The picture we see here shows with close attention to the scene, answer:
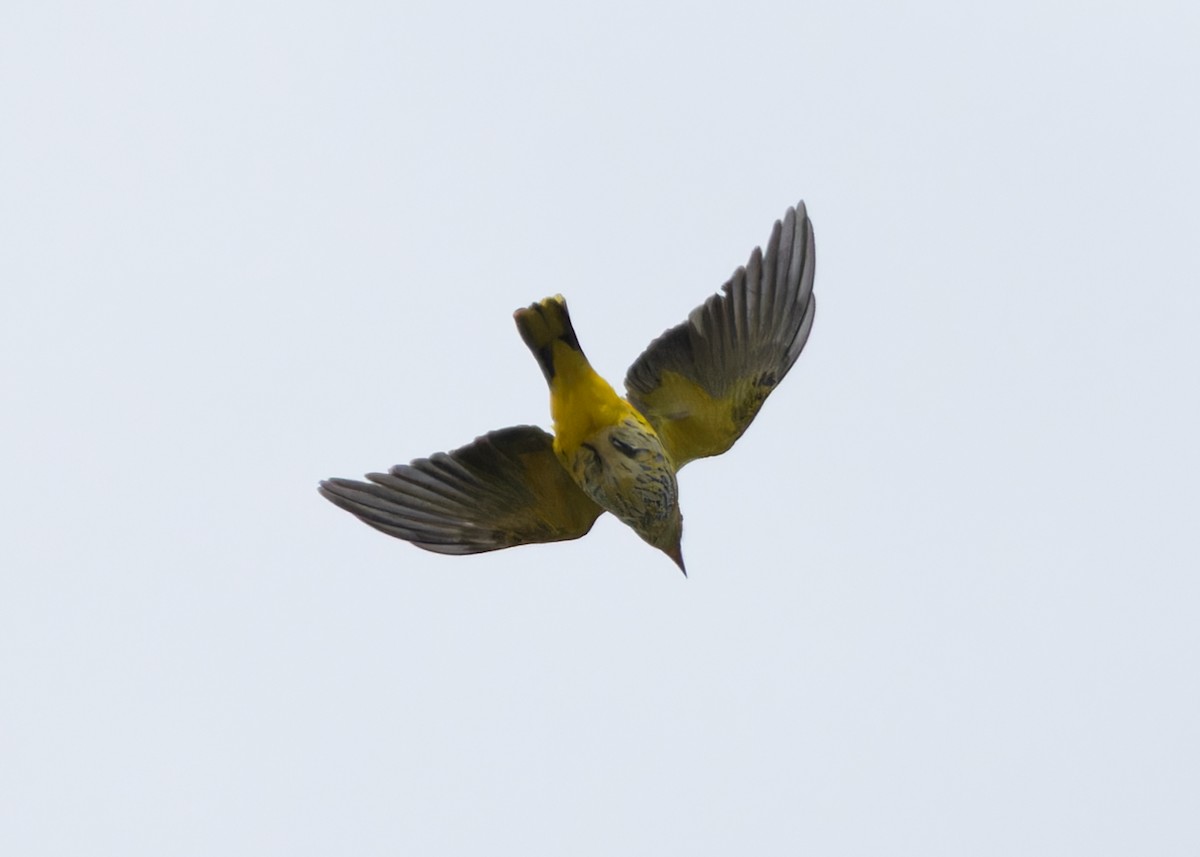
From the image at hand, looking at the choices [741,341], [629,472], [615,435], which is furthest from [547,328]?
[741,341]

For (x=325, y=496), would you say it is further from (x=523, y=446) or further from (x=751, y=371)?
(x=751, y=371)

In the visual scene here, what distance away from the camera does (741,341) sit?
1234 centimetres

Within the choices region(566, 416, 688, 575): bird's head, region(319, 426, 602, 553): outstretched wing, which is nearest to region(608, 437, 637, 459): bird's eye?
region(566, 416, 688, 575): bird's head

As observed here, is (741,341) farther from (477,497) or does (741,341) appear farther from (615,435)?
(477,497)

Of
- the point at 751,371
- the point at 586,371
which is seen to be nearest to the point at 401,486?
the point at 586,371

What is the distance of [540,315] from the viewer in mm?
12211

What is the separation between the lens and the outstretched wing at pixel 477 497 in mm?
12148

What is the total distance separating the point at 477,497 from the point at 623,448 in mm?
986

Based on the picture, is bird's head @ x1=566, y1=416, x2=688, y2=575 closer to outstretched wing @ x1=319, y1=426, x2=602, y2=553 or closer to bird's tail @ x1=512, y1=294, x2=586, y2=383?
outstretched wing @ x1=319, y1=426, x2=602, y2=553

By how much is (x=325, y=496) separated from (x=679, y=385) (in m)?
2.26

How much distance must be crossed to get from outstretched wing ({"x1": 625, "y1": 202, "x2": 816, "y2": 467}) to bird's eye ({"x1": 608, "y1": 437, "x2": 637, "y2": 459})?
0.49m

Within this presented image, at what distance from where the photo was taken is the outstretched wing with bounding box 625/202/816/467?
40.5 feet

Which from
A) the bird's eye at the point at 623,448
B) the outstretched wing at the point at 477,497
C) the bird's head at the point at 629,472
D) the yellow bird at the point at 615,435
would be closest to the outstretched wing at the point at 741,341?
the yellow bird at the point at 615,435

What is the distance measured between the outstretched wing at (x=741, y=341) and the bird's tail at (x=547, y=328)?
0.49 metres
